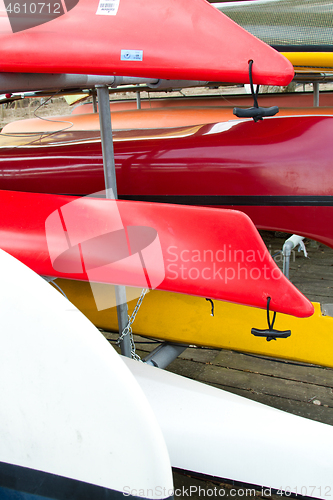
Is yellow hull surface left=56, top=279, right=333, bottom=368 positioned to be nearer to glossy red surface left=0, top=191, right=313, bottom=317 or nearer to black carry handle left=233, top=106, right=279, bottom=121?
glossy red surface left=0, top=191, right=313, bottom=317

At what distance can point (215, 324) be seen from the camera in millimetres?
1874

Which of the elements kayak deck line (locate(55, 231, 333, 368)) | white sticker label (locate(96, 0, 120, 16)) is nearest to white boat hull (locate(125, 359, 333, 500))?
kayak deck line (locate(55, 231, 333, 368))

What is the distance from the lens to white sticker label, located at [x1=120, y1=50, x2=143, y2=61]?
139 centimetres

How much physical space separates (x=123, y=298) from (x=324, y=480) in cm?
92

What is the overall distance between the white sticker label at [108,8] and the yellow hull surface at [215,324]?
1101 millimetres

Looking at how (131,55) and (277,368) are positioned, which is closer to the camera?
(131,55)

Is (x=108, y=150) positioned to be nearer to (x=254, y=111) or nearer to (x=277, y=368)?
(x=254, y=111)

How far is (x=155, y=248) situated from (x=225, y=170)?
64cm

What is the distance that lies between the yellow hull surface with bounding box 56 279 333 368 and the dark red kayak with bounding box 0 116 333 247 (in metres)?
0.43

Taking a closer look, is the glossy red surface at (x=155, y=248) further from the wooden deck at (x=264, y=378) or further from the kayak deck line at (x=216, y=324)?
the wooden deck at (x=264, y=378)

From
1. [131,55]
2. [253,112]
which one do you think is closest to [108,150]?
[131,55]

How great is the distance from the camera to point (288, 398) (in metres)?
1.87

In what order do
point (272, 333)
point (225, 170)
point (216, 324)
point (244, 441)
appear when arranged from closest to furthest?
point (244, 441)
point (272, 333)
point (216, 324)
point (225, 170)

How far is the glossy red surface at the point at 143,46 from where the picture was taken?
1.38m
